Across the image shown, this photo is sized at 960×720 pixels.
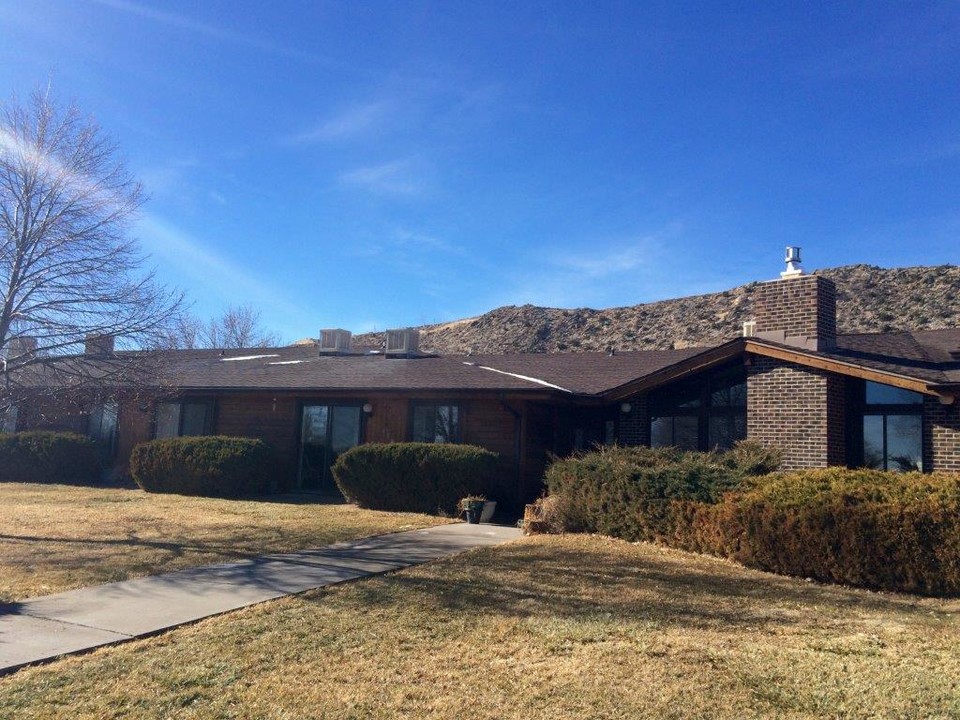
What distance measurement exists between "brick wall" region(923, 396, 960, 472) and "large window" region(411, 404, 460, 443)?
859 centimetres

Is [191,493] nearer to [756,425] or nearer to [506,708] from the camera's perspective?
[756,425]

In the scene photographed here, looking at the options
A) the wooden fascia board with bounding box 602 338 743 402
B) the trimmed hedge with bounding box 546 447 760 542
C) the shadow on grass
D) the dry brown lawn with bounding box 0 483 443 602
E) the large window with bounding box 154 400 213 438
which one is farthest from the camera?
the large window with bounding box 154 400 213 438

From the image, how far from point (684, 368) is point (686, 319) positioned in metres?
36.0

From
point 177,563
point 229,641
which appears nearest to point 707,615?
point 229,641

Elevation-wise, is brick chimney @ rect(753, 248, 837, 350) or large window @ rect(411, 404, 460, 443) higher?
brick chimney @ rect(753, 248, 837, 350)

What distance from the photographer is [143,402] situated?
15.4m

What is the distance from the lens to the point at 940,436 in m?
12.5

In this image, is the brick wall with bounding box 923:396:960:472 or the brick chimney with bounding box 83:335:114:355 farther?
the brick chimney with bounding box 83:335:114:355

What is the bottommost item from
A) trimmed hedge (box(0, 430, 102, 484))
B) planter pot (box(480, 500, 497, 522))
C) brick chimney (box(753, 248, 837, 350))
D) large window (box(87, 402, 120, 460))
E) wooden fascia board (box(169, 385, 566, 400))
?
planter pot (box(480, 500, 497, 522))

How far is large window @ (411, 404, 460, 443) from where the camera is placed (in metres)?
17.0

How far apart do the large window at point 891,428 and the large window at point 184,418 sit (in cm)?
1471

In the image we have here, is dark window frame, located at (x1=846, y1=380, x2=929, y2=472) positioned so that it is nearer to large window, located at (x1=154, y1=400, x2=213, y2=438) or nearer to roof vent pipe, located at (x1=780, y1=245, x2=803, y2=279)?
roof vent pipe, located at (x1=780, y1=245, x2=803, y2=279)

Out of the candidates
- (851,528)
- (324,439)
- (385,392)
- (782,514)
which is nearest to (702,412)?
(782,514)

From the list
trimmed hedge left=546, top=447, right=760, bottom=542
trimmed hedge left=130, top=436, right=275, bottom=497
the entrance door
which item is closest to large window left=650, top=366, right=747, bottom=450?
trimmed hedge left=546, top=447, right=760, bottom=542
